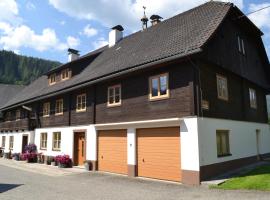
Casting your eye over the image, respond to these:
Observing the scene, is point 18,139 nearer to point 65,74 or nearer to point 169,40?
point 65,74

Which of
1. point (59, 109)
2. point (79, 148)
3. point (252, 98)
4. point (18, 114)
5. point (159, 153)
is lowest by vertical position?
point (159, 153)

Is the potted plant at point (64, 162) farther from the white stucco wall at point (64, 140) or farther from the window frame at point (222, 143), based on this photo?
the window frame at point (222, 143)

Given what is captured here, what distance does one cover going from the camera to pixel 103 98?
1883 cm

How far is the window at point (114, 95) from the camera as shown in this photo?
58.0 ft

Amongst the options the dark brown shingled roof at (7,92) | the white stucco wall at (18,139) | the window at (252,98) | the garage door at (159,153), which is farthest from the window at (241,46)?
the dark brown shingled roof at (7,92)

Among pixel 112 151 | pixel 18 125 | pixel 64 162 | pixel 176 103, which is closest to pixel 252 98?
pixel 176 103

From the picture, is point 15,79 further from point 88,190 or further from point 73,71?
point 88,190

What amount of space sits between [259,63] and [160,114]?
11.8 meters

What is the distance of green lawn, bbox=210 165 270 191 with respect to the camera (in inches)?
448

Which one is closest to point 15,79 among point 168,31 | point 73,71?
point 73,71

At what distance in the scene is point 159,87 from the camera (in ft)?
49.7

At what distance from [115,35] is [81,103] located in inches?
308

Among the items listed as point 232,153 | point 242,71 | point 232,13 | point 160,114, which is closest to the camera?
point 160,114

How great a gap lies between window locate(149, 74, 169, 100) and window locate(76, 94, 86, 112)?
22.7 ft
